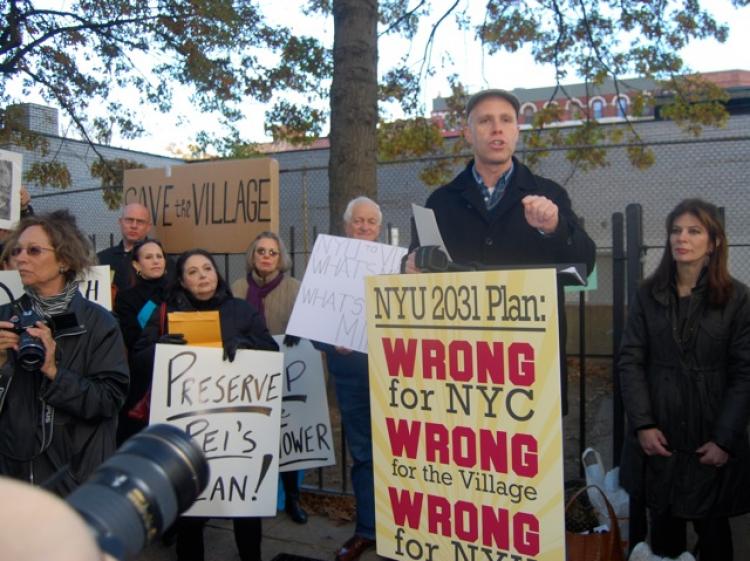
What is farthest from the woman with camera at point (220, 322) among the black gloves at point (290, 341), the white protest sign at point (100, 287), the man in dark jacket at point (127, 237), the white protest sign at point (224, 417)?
the man in dark jacket at point (127, 237)

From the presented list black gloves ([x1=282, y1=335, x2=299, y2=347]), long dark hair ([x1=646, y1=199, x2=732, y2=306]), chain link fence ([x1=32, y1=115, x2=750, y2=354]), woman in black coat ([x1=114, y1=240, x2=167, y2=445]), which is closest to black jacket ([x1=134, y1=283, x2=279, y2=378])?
woman in black coat ([x1=114, y1=240, x2=167, y2=445])

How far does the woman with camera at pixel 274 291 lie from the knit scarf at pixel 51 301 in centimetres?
150

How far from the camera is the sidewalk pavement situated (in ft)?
12.3

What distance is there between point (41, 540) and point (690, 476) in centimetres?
274

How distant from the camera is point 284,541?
155 inches

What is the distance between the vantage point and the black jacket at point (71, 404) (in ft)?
8.41

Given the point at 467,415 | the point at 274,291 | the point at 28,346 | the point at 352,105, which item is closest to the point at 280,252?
the point at 274,291

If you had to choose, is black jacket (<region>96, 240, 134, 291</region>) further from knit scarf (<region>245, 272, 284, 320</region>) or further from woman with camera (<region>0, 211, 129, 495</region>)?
woman with camera (<region>0, 211, 129, 495</region>)

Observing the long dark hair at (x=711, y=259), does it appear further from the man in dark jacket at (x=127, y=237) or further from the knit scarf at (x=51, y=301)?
the man in dark jacket at (x=127, y=237)

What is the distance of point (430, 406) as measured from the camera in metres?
2.26

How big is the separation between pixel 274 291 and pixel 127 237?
1.19m

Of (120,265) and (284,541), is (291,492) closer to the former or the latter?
(284,541)

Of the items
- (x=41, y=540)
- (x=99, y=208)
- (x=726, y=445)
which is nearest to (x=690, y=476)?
(x=726, y=445)

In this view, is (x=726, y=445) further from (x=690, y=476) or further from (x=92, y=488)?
(x=92, y=488)
